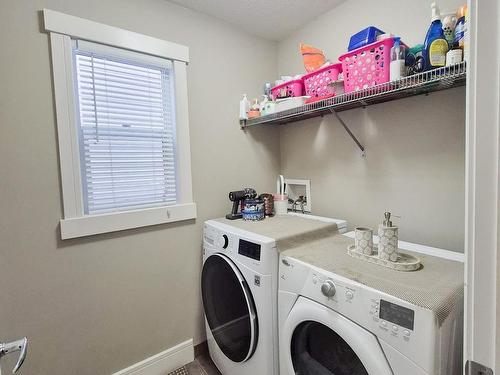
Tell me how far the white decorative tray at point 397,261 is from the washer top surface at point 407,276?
2 cm

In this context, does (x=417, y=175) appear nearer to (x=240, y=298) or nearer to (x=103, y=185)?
(x=240, y=298)

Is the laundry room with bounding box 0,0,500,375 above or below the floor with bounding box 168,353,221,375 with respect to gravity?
above

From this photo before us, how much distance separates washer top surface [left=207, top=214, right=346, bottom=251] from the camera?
1.26 m

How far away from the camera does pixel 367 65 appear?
1.19 metres

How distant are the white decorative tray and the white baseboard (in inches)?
51.4

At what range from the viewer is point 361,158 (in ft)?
5.21

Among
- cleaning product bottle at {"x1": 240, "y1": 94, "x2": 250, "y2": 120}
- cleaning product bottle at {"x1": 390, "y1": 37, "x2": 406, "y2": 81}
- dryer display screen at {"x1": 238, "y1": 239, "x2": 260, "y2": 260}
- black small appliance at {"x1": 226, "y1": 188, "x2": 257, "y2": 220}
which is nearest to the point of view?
cleaning product bottle at {"x1": 390, "y1": 37, "x2": 406, "y2": 81}

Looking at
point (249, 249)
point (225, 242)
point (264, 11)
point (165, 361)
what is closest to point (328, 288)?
point (249, 249)

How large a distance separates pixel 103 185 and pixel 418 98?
176 cm

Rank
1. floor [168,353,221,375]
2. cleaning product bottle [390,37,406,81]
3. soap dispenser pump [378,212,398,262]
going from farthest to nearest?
1. floor [168,353,221,375]
2. cleaning product bottle [390,37,406,81]
3. soap dispenser pump [378,212,398,262]

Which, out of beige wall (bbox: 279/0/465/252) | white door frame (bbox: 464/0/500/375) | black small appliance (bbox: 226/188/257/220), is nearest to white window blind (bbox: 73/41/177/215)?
black small appliance (bbox: 226/188/257/220)

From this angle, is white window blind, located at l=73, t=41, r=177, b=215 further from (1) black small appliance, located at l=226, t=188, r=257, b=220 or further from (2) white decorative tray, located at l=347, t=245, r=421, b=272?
(2) white decorative tray, located at l=347, t=245, r=421, b=272

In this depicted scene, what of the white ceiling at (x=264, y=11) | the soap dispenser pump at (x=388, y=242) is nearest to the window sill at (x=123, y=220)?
the soap dispenser pump at (x=388, y=242)

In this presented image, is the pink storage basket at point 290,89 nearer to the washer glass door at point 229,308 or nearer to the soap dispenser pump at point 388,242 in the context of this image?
the soap dispenser pump at point 388,242
